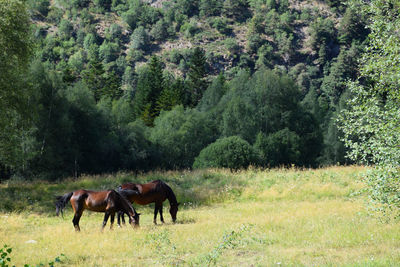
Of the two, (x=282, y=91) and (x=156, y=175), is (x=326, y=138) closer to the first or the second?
(x=282, y=91)

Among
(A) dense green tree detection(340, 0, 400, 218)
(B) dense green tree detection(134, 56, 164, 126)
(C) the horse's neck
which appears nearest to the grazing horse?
(C) the horse's neck

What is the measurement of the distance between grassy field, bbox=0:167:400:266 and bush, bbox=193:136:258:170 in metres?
26.2

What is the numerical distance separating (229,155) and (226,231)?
38753 millimetres

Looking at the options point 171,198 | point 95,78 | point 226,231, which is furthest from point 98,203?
point 95,78

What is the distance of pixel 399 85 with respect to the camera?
10.6 meters

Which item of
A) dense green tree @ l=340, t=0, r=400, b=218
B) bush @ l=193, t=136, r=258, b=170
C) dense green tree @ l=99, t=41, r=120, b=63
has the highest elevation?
dense green tree @ l=99, t=41, r=120, b=63

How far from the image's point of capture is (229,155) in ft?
165

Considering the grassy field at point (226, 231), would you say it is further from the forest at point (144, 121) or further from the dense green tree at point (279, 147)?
the dense green tree at point (279, 147)

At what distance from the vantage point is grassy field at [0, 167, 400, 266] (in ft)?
30.6

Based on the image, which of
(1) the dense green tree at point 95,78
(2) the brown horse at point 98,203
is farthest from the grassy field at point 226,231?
(1) the dense green tree at point 95,78

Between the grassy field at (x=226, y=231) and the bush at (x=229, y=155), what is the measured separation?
26245mm

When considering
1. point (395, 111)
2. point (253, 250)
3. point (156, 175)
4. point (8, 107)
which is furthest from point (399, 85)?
point (8, 107)

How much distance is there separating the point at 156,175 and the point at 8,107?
35.1ft

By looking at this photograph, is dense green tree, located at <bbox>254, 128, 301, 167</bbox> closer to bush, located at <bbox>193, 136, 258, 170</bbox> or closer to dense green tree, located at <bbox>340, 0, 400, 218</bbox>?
bush, located at <bbox>193, 136, 258, 170</bbox>
